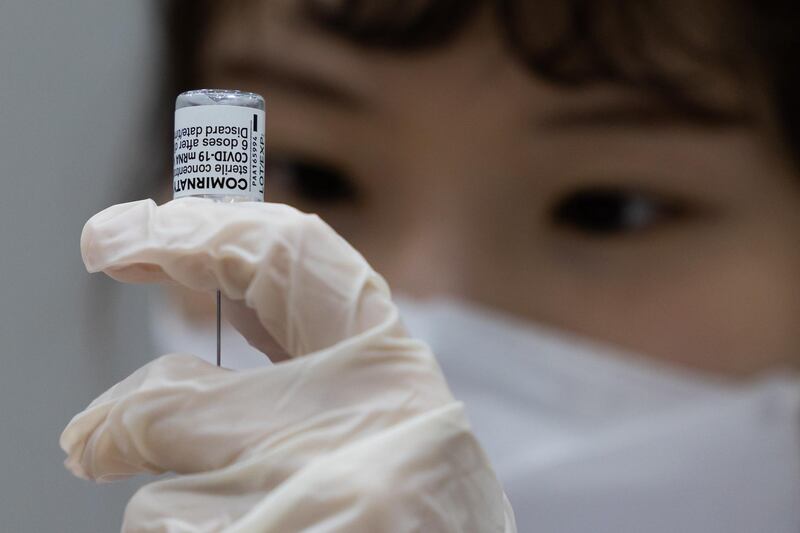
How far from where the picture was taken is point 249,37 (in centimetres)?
180

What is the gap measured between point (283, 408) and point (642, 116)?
1.17m

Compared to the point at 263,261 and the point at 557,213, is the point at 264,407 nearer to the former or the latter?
the point at 263,261

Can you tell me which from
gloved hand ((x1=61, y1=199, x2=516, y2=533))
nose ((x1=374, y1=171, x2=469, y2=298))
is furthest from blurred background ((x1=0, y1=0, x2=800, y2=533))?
gloved hand ((x1=61, y1=199, x2=516, y2=533))

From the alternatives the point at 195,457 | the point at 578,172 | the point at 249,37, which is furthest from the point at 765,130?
the point at 195,457

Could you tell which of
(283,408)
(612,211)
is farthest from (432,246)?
(283,408)

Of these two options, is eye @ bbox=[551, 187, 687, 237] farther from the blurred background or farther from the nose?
the nose

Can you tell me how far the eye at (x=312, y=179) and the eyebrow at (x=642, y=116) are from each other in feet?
1.38

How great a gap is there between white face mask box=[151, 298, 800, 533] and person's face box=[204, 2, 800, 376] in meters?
0.06

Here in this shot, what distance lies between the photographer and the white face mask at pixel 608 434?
1.62 metres

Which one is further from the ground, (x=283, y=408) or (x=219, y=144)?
(x=219, y=144)

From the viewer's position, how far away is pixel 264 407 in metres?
0.75

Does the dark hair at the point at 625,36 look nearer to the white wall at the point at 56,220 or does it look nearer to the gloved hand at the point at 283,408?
the white wall at the point at 56,220

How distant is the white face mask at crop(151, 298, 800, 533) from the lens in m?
1.62

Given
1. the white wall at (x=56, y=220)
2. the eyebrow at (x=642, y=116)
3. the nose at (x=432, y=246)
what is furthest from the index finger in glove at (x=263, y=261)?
the white wall at (x=56, y=220)
